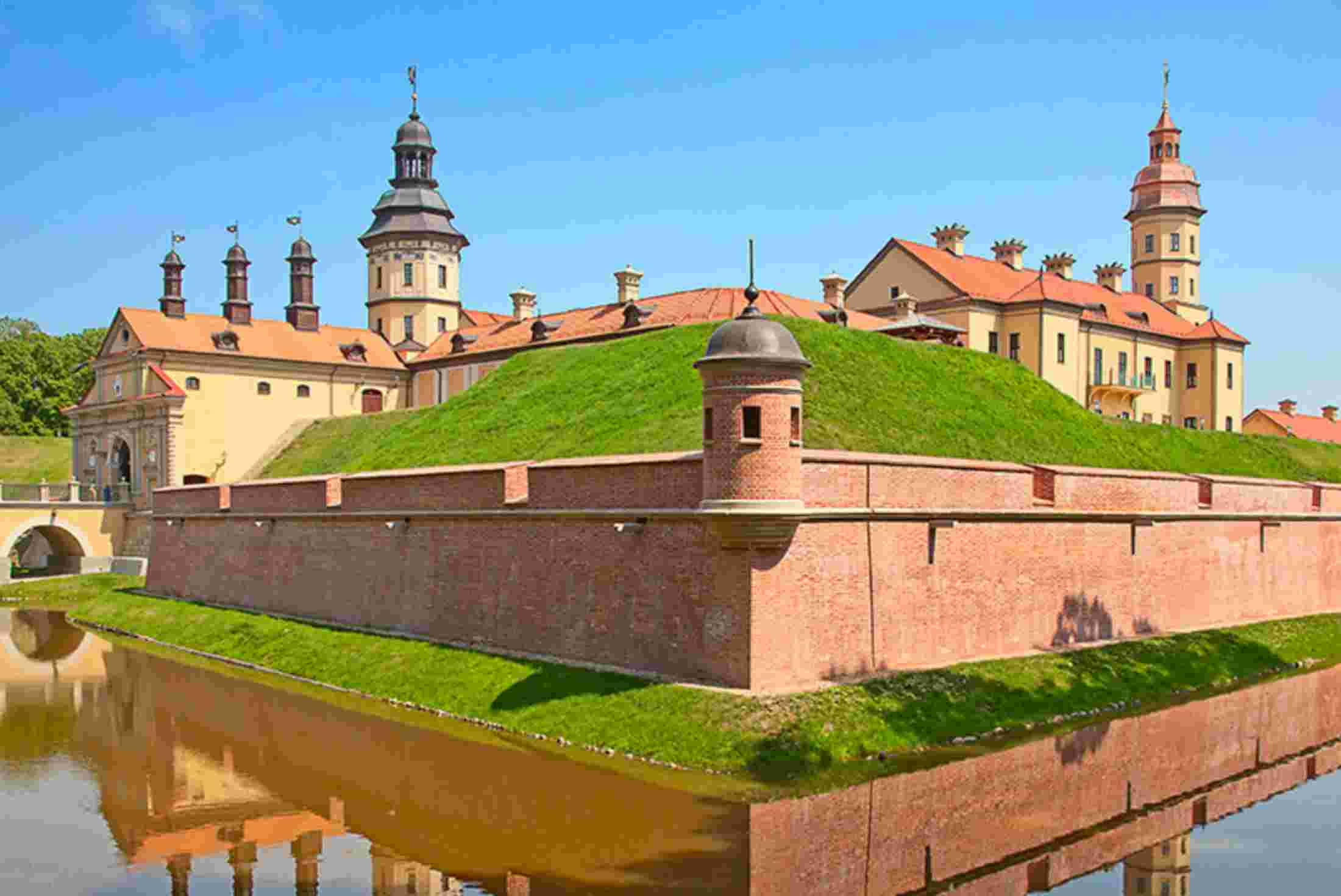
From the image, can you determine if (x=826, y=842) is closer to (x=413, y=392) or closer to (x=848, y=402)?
(x=848, y=402)

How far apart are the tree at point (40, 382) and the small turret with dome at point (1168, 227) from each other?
5921cm

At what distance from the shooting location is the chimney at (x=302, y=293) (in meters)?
57.9

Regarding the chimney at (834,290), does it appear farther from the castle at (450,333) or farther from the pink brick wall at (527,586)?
the pink brick wall at (527,586)

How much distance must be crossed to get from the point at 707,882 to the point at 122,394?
46.7 meters

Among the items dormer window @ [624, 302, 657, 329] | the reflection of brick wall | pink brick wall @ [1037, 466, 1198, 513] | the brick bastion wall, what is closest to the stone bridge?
dormer window @ [624, 302, 657, 329]

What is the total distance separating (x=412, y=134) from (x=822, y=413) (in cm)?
3671

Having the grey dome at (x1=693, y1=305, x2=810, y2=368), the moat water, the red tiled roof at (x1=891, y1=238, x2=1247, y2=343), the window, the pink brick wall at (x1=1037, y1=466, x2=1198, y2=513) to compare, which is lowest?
the moat water

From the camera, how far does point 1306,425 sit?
7631 cm

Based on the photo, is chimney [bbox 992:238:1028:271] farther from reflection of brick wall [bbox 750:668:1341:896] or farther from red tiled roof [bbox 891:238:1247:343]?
reflection of brick wall [bbox 750:668:1341:896]

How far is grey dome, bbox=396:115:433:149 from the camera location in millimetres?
59688

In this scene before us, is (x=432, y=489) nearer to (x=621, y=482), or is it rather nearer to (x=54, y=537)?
(x=621, y=482)

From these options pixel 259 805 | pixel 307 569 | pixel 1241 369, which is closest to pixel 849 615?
pixel 259 805

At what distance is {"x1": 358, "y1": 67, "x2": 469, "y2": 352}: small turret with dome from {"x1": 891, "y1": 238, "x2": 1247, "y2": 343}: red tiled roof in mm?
21886

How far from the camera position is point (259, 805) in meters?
16.6
